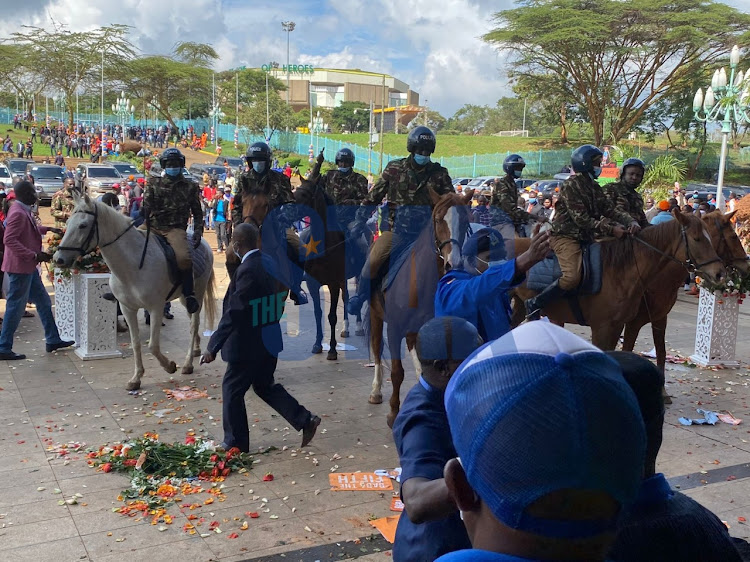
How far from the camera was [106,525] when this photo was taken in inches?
191

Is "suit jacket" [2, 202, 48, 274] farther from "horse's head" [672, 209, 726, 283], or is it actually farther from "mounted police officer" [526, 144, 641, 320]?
"horse's head" [672, 209, 726, 283]

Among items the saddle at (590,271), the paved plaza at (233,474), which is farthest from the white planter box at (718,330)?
the saddle at (590,271)

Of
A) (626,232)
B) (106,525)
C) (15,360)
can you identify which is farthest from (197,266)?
(626,232)

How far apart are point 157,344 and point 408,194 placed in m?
3.47

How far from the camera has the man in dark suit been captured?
5.96 m

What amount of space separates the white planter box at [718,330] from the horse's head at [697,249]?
225 centimetres

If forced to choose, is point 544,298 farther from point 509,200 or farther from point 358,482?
point 509,200

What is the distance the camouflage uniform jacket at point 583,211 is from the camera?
7.57 metres

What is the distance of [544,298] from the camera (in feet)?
25.9

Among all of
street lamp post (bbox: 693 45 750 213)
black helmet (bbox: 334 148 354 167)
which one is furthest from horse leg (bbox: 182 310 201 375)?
street lamp post (bbox: 693 45 750 213)

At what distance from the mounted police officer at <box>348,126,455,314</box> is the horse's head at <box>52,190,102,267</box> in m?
3.12

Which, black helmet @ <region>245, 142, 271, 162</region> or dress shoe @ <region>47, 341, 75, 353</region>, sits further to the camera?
dress shoe @ <region>47, 341, 75, 353</region>

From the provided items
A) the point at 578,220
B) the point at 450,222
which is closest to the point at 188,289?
the point at 450,222

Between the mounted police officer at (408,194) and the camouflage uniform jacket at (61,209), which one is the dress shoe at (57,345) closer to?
the camouflage uniform jacket at (61,209)
